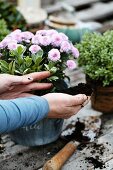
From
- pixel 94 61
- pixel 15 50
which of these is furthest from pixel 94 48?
pixel 15 50

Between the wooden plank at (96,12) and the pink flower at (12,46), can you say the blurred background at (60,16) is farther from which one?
the pink flower at (12,46)

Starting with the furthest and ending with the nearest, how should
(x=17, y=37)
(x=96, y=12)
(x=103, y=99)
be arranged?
(x=96, y=12) → (x=103, y=99) → (x=17, y=37)

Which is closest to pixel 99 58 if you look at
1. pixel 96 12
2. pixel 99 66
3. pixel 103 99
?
pixel 99 66

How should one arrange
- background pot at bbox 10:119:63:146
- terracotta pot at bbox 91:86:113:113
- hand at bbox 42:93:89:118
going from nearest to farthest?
hand at bbox 42:93:89:118 → background pot at bbox 10:119:63:146 → terracotta pot at bbox 91:86:113:113

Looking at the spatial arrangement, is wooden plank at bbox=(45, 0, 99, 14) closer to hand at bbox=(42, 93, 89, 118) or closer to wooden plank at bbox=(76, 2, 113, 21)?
wooden plank at bbox=(76, 2, 113, 21)

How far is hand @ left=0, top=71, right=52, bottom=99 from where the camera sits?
8.25 feet

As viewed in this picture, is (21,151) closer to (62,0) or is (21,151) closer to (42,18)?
(42,18)

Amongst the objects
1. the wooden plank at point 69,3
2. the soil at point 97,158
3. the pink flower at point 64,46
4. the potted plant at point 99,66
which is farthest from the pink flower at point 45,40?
the wooden plank at point 69,3

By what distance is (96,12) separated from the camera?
6449mm

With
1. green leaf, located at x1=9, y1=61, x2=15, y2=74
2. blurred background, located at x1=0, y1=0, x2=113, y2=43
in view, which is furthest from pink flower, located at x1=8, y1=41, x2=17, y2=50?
blurred background, located at x1=0, y1=0, x2=113, y2=43

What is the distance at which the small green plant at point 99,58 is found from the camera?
9.71 feet

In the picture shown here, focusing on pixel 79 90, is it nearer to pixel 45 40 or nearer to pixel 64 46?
pixel 64 46

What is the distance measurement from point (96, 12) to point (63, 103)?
4343 mm

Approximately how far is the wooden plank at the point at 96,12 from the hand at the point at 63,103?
12.8ft
